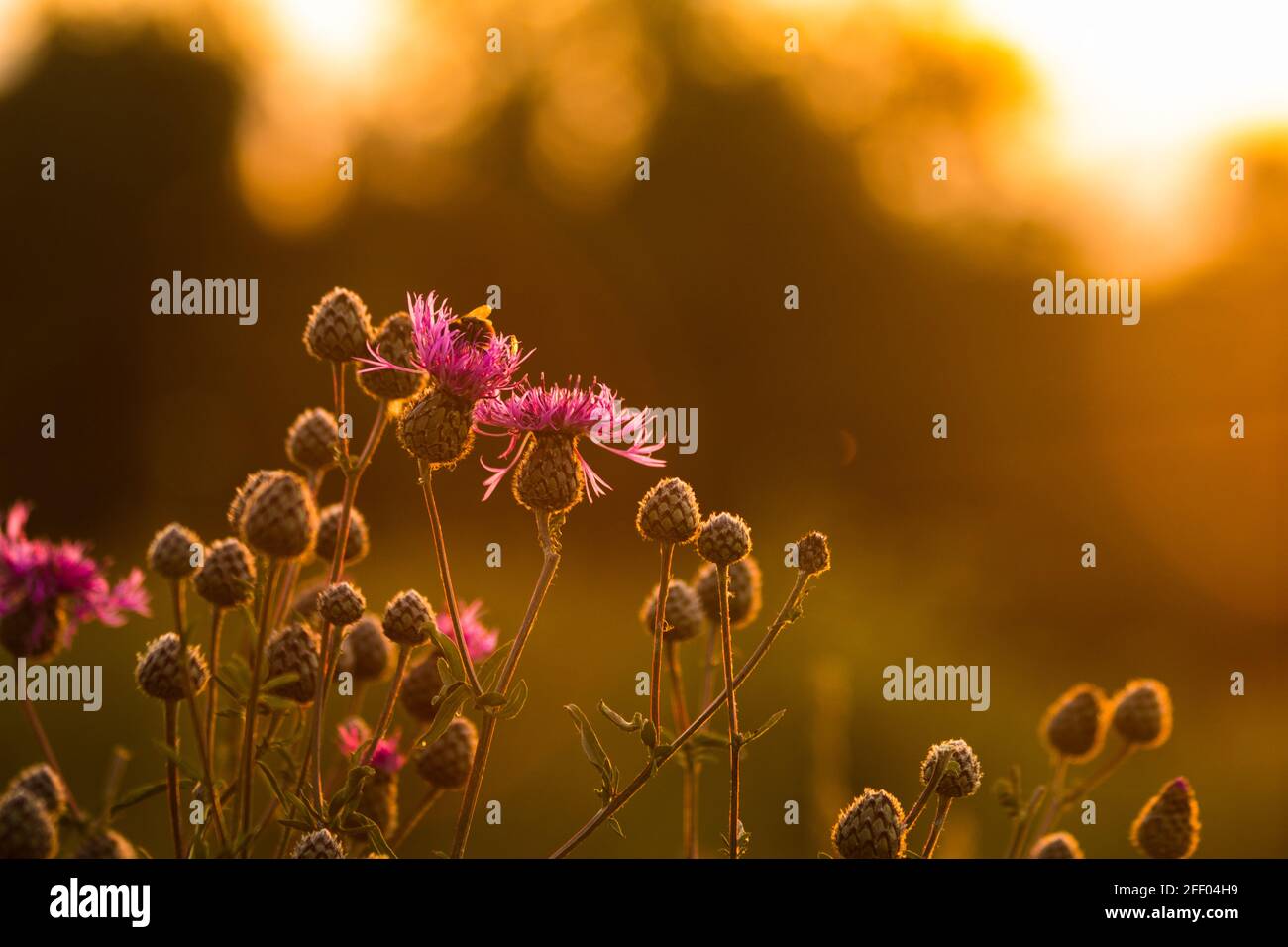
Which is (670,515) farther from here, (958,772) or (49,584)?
(49,584)

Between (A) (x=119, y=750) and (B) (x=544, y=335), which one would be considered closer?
(A) (x=119, y=750)

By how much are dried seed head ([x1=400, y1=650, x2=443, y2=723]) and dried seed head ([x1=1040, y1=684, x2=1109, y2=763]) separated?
1818 mm

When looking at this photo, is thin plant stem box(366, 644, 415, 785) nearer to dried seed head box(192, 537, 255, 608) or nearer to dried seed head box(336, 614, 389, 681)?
dried seed head box(192, 537, 255, 608)

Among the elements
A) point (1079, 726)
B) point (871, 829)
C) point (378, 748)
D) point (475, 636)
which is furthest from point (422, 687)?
point (1079, 726)

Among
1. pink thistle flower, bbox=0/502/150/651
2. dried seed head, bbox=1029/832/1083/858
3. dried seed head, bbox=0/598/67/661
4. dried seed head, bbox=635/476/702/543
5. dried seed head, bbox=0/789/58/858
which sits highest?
dried seed head, bbox=635/476/702/543

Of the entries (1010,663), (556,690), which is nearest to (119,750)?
(556,690)

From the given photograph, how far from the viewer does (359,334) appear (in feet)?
9.92

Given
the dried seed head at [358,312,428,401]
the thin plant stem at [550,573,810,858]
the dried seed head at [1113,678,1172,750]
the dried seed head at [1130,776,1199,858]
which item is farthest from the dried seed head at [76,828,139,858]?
the dried seed head at [1113,678,1172,750]

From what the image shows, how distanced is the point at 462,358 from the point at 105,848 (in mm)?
1298

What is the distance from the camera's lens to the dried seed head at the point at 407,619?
2.56 metres

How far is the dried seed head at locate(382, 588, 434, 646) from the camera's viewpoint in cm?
256

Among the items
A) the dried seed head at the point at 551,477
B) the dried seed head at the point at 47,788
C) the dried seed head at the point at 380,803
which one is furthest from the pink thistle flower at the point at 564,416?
the dried seed head at the point at 47,788
